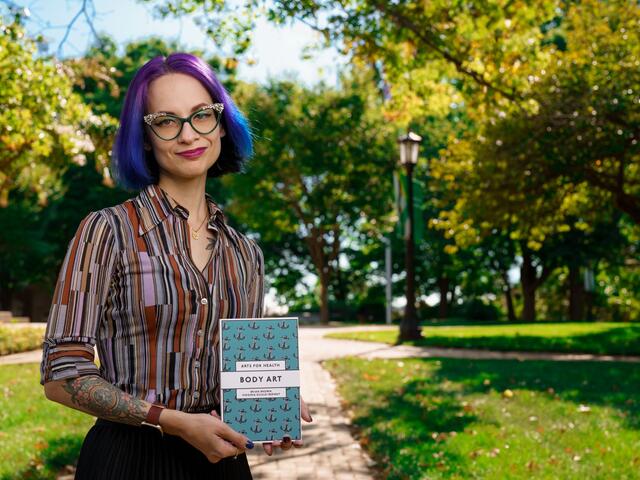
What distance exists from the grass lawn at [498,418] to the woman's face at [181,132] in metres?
4.45

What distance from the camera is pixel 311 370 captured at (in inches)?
561

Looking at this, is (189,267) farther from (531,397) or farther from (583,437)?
(531,397)

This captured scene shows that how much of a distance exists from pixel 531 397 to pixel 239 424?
8602 millimetres

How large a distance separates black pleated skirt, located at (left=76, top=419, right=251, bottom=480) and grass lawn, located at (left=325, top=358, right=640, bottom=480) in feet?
13.8

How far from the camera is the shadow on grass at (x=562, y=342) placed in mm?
16188

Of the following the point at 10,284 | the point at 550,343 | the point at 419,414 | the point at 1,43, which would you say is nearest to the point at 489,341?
the point at 550,343

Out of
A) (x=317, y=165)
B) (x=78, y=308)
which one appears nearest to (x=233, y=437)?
(x=78, y=308)

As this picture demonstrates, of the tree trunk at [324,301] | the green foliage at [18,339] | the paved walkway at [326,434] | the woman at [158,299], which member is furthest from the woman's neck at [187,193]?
the tree trunk at [324,301]

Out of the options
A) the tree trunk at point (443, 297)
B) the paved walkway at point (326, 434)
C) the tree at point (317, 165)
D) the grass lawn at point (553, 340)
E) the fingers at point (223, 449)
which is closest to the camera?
the fingers at point (223, 449)

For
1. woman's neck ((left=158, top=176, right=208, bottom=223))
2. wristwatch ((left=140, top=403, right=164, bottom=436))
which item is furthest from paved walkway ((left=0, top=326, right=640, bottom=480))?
wristwatch ((left=140, top=403, right=164, bottom=436))

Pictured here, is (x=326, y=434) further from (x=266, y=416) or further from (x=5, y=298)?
(x=5, y=298)

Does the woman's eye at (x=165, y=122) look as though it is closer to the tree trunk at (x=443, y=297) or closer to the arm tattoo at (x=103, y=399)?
the arm tattoo at (x=103, y=399)

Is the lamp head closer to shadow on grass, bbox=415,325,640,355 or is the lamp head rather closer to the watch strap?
shadow on grass, bbox=415,325,640,355

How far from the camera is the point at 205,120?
2.31 metres
